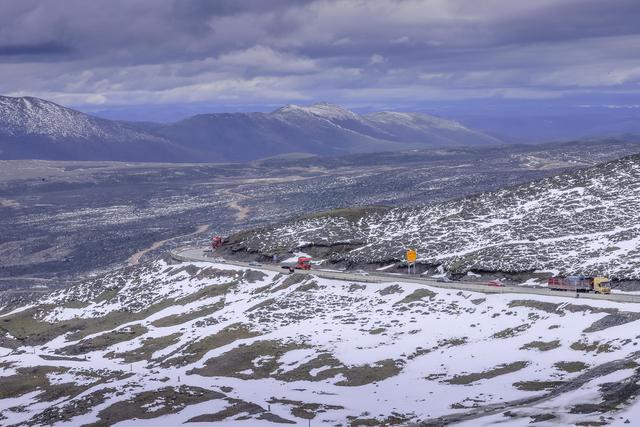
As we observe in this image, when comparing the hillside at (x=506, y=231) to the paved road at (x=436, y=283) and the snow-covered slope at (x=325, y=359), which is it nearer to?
the paved road at (x=436, y=283)

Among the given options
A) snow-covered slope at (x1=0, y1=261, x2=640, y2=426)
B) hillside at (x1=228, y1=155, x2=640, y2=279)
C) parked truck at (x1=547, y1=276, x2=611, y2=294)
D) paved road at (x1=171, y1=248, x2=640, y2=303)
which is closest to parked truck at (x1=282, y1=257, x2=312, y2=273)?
paved road at (x1=171, y1=248, x2=640, y2=303)

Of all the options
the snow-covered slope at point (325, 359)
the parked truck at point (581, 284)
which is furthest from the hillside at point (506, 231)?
the snow-covered slope at point (325, 359)

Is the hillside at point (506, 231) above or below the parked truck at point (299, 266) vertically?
above

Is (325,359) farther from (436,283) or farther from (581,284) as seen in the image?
(581,284)

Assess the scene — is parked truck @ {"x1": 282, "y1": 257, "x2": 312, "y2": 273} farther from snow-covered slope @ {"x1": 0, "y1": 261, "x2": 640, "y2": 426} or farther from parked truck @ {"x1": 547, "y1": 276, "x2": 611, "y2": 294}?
parked truck @ {"x1": 547, "y1": 276, "x2": 611, "y2": 294}

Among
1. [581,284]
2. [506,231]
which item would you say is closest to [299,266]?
[506,231]

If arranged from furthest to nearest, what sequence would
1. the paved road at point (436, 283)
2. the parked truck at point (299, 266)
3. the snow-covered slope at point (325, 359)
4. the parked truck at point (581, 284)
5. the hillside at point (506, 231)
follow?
1. the parked truck at point (299, 266)
2. the hillside at point (506, 231)
3. the parked truck at point (581, 284)
4. the paved road at point (436, 283)
5. the snow-covered slope at point (325, 359)

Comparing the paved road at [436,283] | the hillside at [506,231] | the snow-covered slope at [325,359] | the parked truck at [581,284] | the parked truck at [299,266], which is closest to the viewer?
the snow-covered slope at [325,359]

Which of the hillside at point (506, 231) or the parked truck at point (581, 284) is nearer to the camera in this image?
the parked truck at point (581, 284)
